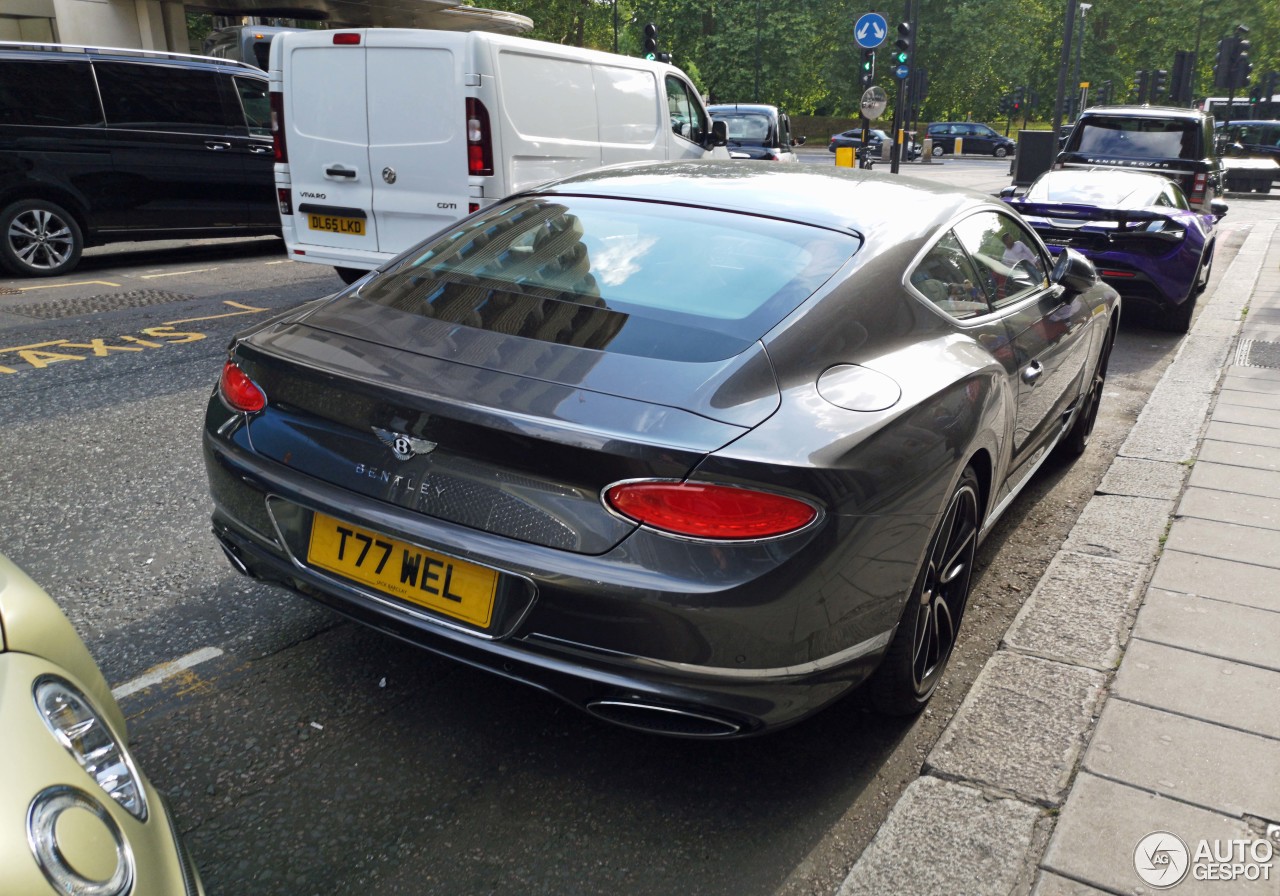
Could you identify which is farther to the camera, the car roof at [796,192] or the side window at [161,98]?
the side window at [161,98]

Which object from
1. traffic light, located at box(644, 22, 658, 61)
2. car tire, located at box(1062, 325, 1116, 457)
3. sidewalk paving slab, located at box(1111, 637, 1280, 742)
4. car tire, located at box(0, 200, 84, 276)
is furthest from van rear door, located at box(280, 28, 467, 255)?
traffic light, located at box(644, 22, 658, 61)

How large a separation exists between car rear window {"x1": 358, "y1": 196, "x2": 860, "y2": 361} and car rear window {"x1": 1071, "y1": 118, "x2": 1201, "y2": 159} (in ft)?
38.2

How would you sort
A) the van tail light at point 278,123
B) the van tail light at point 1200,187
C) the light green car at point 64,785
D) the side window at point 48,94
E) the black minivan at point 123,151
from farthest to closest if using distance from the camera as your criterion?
the van tail light at point 1200,187 → the black minivan at point 123,151 → the side window at point 48,94 → the van tail light at point 278,123 → the light green car at point 64,785

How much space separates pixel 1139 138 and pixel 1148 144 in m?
0.13

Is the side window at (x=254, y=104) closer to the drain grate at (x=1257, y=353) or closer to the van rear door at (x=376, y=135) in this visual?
the van rear door at (x=376, y=135)

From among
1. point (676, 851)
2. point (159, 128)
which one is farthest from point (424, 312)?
point (159, 128)

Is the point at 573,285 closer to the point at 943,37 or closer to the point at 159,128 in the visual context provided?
the point at 159,128

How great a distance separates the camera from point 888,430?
2.51 meters

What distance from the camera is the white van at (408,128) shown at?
7824 mm

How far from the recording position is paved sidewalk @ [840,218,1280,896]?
2340 mm

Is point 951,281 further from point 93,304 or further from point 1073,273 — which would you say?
point 93,304

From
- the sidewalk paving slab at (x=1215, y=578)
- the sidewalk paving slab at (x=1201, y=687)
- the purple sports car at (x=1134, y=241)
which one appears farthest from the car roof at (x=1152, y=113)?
the sidewalk paving slab at (x=1201, y=687)

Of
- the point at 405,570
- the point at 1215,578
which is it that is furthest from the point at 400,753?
the point at 1215,578

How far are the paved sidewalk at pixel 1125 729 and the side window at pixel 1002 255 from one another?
1017 mm
